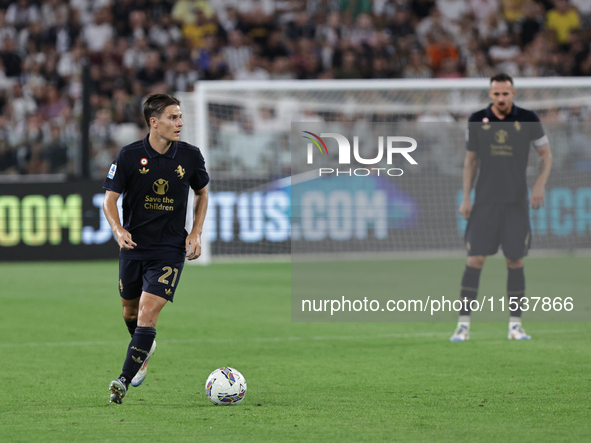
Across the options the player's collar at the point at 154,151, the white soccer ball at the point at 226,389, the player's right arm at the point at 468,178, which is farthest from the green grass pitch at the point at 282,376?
the player's collar at the point at 154,151

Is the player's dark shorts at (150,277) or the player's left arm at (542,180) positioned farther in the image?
the player's left arm at (542,180)

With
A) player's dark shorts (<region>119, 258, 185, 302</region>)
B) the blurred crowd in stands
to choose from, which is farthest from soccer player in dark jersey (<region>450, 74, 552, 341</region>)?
the blurred crowd in stands

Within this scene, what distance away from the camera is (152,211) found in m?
5.04

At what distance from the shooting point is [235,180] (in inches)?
564

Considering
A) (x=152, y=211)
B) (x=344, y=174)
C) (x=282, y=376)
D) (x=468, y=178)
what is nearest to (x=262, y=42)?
(x=344, y=174)

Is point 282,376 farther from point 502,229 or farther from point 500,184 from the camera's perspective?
point 500,184

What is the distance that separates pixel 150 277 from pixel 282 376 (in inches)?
49.7

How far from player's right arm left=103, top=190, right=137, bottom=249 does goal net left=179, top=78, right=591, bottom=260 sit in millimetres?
8845

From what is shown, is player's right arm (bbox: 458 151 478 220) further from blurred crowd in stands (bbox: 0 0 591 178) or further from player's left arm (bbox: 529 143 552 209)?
blurred crowd in stands (bbox: 0 0 591 178)

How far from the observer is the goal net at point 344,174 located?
14188 millimetres

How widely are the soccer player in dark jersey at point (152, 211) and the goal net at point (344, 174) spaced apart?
871 cm

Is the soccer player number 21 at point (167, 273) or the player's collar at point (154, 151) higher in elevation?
the player's collar at point (154, 151)

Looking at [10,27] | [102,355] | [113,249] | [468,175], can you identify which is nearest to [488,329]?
[468,175]

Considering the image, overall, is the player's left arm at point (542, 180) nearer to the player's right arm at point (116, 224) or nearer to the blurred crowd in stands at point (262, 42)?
the player's right arm at point (116, 224)
